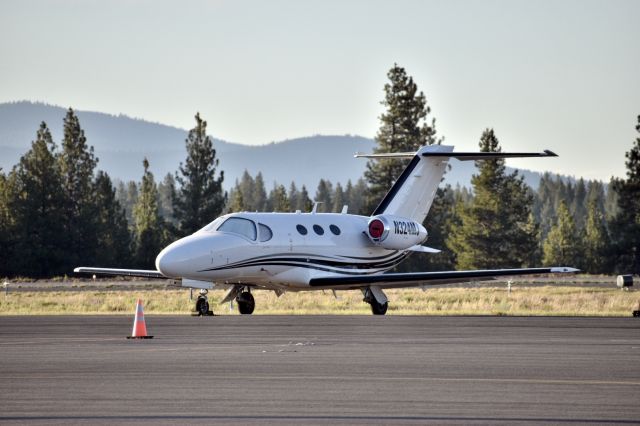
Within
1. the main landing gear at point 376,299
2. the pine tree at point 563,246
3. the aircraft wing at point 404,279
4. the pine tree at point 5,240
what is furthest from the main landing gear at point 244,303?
the pine tree at point 563,246

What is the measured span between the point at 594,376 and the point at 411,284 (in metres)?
17.6

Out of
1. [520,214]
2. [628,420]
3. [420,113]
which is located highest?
[420,113]

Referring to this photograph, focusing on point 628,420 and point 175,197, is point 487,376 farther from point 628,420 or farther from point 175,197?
point 175,197

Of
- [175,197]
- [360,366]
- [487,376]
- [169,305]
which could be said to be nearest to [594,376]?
[487,376]

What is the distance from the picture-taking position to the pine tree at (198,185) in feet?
287

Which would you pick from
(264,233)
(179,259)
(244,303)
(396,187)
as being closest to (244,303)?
(244,303)

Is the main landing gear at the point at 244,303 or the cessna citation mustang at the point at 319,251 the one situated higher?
the cessna citation mustang at the point at 319,251

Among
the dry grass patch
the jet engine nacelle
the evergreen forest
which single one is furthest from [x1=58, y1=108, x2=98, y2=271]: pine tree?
the jet engine nacelle

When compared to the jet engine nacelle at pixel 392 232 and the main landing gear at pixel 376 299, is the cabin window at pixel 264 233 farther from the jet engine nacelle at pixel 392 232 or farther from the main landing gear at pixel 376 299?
the jet engine nacelle at pixel 392 232

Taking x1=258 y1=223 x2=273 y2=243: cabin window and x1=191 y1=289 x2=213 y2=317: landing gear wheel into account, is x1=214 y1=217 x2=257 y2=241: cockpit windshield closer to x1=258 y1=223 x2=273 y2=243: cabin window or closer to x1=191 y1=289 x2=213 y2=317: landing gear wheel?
x1=258 y1=223 x2=273 y2=243: cabin window

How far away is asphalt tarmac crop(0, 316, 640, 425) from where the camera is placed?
11633 mm

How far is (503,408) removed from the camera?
1194cm

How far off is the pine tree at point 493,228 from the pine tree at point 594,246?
19.2 ft

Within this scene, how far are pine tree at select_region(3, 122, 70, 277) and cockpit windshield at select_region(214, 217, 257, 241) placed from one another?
169 ft
